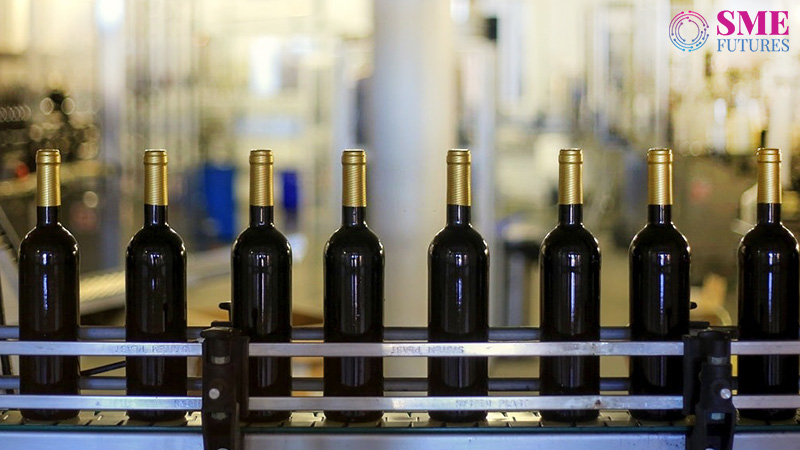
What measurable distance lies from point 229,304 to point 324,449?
27cm

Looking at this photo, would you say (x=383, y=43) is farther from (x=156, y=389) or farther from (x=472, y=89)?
(x=472, y=89)

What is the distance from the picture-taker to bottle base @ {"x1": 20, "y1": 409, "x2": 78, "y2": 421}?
1279 mm

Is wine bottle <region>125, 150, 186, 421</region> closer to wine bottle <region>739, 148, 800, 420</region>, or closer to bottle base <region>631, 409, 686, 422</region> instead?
bottle base <region>631, 409, 686, 422</region>

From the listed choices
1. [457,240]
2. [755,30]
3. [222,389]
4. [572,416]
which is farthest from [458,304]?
[755,30]

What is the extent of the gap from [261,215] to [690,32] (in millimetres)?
679

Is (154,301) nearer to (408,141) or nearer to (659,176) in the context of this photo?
(659,176)

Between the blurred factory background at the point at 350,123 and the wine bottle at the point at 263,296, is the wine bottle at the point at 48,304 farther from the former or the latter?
the blurred factory background at the point at 350,123

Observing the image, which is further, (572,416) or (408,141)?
(408,141)

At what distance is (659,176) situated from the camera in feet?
4.13

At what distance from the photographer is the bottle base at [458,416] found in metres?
1.27

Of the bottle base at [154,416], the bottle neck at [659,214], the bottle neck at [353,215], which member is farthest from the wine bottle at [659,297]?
the bottle base at [154,416]

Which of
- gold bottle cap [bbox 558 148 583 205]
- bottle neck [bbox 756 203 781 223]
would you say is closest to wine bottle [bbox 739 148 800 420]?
bottle neck [bbox 756 203 781 223]

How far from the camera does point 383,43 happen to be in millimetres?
3318

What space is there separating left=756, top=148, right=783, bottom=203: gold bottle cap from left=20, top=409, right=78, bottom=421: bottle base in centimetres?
80
